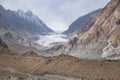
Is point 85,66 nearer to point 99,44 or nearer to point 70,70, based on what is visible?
Answer: point 70,70

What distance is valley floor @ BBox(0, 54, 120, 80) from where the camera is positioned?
58078 millimetres

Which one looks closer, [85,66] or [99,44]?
[85,66]

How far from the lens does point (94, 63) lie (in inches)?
2478

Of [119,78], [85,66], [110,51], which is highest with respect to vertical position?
[110,51]

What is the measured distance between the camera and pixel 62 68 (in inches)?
2603

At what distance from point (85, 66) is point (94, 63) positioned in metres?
1.60

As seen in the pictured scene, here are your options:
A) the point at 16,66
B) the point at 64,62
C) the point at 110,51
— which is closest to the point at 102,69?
the point at 64,62

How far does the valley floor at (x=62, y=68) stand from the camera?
58.1m

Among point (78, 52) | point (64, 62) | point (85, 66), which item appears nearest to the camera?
point (85, 66)

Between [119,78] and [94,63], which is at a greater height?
[94,63]

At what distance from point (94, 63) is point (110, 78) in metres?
7.99

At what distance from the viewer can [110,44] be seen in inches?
6944

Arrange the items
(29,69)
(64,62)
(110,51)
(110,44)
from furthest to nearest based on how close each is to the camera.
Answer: (110,44), (110,51), (29,69), (64,62)

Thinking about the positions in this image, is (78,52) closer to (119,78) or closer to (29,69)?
(29,69)
